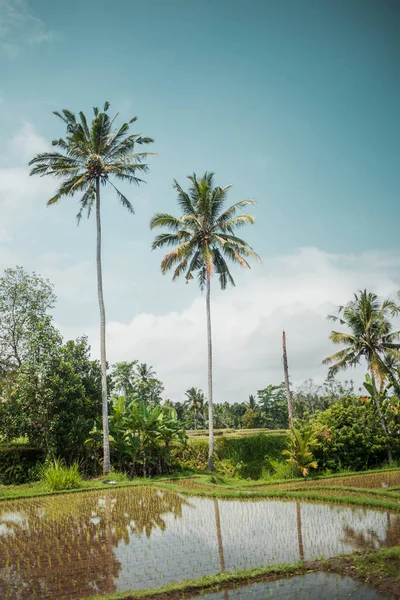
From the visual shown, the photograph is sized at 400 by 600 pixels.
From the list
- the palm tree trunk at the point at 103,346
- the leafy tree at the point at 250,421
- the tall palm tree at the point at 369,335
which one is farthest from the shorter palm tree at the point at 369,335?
the leafy tree at the point at 250,421

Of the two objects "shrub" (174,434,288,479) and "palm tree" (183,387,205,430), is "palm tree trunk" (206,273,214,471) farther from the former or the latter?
"palm tree" (183,387,205,430)

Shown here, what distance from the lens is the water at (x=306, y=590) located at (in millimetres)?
4453

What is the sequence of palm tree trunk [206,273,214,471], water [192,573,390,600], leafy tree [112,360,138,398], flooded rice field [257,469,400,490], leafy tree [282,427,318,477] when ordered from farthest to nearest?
leafy tree [112,360,138,398] < palm tree trunk [206,273,214,471] < leafy tree [282,427,318,477] < flooded rice field [257,469,400,490] < water [192,573,390,600]

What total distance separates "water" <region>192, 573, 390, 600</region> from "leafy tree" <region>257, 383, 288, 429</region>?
5039 centimetres

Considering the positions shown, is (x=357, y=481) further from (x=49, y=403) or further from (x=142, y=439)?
(x=49, y=403)

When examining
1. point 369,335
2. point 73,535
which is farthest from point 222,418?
point 73,535

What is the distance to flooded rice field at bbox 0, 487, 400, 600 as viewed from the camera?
5605 mm

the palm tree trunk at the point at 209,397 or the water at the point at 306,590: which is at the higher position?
the palm tree trunk at the point at 209,397

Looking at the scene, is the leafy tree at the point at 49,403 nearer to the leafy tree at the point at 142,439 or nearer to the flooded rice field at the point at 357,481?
the leafy tree at the point at 142,439

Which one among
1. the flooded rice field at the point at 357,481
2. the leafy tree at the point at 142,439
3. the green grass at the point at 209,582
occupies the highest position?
the leafy tree at the point at 142,439

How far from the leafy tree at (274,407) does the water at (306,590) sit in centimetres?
5039

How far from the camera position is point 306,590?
15.3 feet

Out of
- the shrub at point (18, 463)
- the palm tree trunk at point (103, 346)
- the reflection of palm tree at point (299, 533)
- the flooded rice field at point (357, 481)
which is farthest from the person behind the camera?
the palm tree trunk at point (103, 346)

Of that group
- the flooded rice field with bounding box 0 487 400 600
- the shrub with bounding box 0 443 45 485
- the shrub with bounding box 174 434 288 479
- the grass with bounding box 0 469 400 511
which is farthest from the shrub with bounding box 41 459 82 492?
the shrub with bounding box 174 434 288 479
